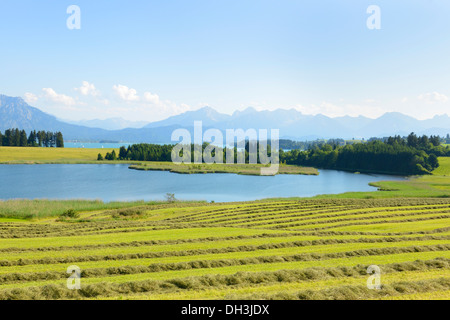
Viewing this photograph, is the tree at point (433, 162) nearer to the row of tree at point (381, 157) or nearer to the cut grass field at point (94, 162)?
the row of tree at point (381, 157)

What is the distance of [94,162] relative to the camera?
389ft

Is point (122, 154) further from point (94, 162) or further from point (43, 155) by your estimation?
point (43, 155)

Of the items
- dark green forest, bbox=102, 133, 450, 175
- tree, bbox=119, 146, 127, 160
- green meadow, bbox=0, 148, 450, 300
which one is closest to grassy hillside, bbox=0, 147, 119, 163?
tree, bbox=119, 146, 127, 160

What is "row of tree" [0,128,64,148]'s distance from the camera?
14188 centimetres

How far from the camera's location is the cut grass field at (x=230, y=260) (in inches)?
366

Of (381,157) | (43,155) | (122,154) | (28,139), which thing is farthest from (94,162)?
(381,157)

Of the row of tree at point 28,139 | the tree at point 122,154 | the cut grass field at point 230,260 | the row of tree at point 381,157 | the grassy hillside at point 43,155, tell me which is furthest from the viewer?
the row of tree at point 28,139

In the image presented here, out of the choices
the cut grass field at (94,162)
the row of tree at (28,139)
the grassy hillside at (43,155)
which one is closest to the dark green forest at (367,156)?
the cut grass field at (94,162)

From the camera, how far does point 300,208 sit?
35844 mm

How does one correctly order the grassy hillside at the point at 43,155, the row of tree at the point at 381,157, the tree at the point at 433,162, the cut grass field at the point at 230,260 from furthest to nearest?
1. the grassy hillside at the point at 43,155
2. the row of tree at the point at 381,157
3. the tree at the point at 433,162
4. the cut grass field at the point at 230,260

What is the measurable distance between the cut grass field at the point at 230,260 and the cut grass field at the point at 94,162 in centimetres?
6690

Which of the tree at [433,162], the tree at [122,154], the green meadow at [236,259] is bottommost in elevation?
the green meadow at [236,259]
